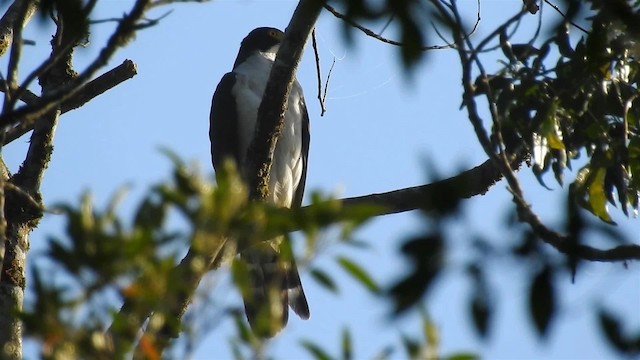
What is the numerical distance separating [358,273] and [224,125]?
3.97m

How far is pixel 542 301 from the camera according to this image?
190 cm

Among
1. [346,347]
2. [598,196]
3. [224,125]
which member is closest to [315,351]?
[346,347]

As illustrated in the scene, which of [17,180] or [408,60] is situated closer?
[408,60]

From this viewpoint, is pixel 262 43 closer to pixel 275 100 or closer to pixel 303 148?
pixel 303 148

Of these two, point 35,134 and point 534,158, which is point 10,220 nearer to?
point 35,134

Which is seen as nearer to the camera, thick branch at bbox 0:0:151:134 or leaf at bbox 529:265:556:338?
leaf at bbox 529:265:556:338

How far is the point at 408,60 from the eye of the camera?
1.76 m

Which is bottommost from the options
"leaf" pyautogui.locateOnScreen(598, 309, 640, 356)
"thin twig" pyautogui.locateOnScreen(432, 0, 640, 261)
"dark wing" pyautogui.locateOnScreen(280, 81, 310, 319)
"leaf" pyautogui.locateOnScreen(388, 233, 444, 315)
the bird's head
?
"leaf" pyautogui.locateOnScreen(598, 309, 640, 356)

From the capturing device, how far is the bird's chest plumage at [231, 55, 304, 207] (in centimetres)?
566

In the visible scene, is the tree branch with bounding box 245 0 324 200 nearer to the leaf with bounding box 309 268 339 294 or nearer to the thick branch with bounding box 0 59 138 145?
the thick branch with bounding box 0 59 138 145

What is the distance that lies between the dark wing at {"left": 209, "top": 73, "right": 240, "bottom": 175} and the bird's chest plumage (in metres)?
0.03

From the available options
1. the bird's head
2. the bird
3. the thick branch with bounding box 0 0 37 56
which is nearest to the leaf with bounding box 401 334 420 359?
the thick branch with bounding box 0 0 37 56

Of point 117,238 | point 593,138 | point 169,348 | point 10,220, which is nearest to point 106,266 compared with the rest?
point 117,238

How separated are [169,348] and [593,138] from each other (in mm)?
1711
